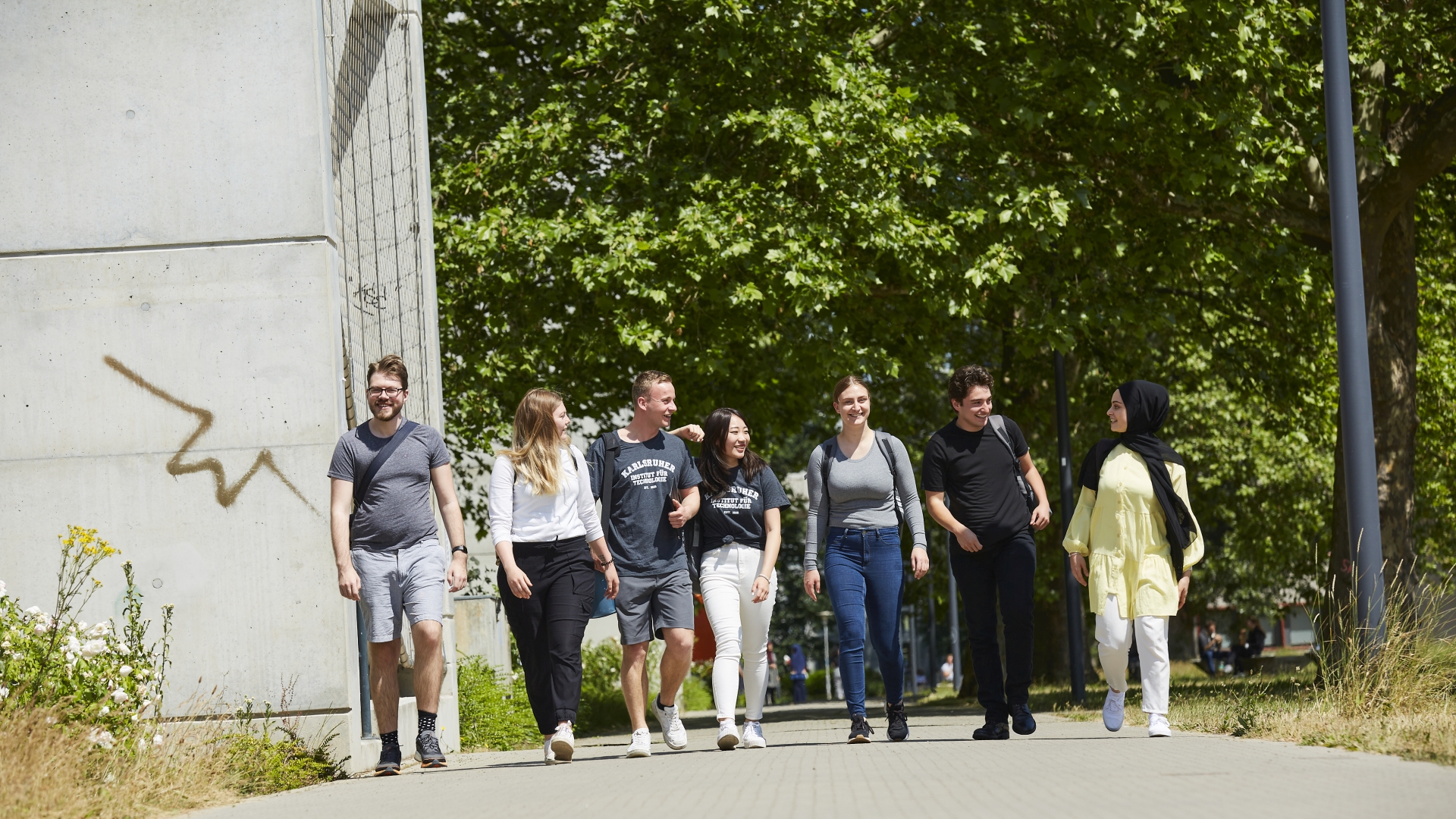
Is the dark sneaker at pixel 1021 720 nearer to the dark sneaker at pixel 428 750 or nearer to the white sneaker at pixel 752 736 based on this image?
the white sneaker at pixel 752 736

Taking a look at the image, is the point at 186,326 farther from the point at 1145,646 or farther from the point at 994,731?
the point at 1145,646

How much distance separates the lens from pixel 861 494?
323 inches

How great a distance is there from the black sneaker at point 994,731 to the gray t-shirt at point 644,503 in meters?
1.85

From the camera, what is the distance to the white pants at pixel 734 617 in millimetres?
8086

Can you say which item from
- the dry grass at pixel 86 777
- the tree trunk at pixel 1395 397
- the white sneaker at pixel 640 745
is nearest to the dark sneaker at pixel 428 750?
the white sneaker at pixel 640 745

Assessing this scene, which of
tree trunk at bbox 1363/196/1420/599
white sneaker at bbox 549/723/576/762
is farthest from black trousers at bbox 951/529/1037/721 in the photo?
tree trunk at bbox 1363/196/1420/599

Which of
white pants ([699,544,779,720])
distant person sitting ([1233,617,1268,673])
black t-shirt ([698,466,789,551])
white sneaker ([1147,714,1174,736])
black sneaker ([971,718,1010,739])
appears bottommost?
distant person sitting ([1233,617,1268,673])

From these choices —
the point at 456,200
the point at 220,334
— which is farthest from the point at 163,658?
the point at 456,200

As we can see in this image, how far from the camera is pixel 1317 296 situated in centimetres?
1616

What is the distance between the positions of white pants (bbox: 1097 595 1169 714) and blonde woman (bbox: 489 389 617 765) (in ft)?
8.19

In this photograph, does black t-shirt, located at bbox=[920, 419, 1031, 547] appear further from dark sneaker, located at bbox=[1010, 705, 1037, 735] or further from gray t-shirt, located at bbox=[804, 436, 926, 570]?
dark sneaker, located at bbox=[1010, 705, 1037, 735]

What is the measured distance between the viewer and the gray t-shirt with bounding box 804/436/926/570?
8195 mm

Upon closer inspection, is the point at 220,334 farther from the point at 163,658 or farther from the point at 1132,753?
the point at 1132,753

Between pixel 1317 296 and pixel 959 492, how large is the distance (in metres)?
9.58
